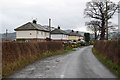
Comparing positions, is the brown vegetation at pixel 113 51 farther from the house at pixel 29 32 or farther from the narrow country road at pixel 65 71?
the house at pixel 29 32

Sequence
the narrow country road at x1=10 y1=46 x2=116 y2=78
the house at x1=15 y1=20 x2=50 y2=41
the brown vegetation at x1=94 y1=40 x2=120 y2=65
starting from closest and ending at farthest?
1. the narrow country road at x1=10 y1=46 x2=116 y2=78
2. the brown vegetation at x1=94 y1=40 x2=120 y2=65
3. the house at x1=15 y1=20 x2=50 y2=41

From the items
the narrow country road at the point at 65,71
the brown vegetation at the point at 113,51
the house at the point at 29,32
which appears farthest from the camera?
the house at the point at 29,32

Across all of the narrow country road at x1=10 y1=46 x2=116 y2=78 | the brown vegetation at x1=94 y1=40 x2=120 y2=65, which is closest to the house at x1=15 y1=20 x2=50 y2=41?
the brown vegetation at x1=94 y1=40 x2=120 y2=65

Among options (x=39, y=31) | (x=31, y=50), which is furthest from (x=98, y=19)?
(x=31, y=50)

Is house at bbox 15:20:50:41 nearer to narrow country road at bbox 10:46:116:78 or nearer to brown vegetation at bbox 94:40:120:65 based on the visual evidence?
brown vegetation at bbox 94:40:120:65

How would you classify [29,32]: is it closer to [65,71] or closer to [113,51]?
[113,51]

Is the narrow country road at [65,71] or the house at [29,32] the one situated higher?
the house at [29,32]

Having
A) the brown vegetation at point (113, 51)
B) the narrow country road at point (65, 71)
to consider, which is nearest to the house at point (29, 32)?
the brown vegetation at point (113, 51)

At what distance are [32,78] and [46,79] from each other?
2.54ft

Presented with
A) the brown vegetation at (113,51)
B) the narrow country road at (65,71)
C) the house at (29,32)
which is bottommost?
the narrow country road at (65,71)

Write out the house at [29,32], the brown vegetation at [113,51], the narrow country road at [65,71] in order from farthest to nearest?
the house at [29,32]
the brown vegetation at [113,51]
the narrow country road at [65,71]

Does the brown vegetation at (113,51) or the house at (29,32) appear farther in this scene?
the house at (29,32)

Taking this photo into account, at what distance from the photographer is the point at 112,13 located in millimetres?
47188

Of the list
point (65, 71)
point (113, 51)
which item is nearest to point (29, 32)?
point (113, 51)
